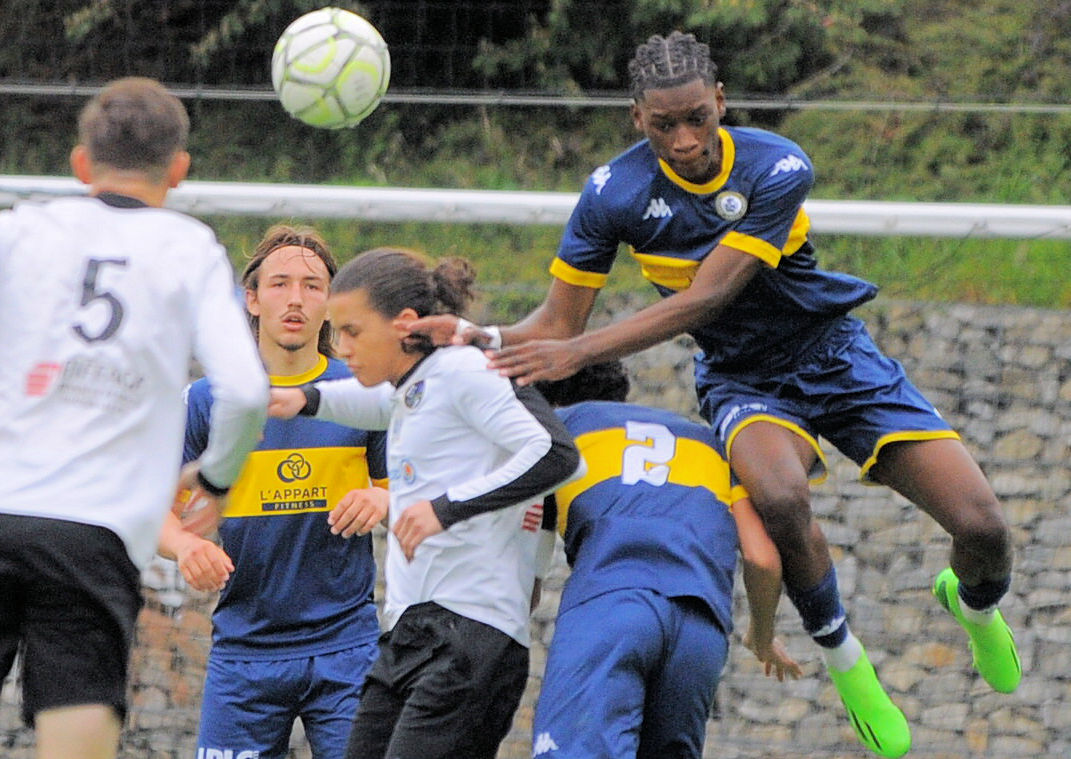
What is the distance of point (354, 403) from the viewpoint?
13.9 ft

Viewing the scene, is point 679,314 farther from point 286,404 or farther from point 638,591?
point 286,404

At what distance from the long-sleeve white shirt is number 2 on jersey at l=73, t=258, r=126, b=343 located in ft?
2.69

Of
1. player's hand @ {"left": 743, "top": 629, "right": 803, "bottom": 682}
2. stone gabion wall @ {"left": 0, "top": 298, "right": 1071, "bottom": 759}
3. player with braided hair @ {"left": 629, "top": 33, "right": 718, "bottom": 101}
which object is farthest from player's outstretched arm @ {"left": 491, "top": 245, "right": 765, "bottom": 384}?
stone gabion wall @ {"left": 0, "top": 298, "right": 1071, "bottom": 759}

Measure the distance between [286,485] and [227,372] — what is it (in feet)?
4.34

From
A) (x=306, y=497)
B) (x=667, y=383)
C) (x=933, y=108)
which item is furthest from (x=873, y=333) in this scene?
(x=306, y=497)

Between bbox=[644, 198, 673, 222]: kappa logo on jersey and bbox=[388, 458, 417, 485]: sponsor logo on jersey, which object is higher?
bbox=[644, 198, 673, 222]: kappa logo on jersey

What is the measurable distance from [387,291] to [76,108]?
7.56m

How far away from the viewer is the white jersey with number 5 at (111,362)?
10.7ft

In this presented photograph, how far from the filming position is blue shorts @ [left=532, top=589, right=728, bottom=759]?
3.62 m

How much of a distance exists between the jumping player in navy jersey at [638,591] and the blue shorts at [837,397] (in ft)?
1.70

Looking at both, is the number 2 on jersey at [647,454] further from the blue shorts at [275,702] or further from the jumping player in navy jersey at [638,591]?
the blue shorts at [275,702]

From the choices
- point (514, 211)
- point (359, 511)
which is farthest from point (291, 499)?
point (514, 211)

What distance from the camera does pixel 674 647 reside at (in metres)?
3.74

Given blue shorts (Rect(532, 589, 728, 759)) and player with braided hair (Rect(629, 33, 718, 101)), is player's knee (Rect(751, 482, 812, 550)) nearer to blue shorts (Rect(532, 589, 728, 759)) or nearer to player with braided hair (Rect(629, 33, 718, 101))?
blue shorts (Rect(532, 589, 728, 759))
